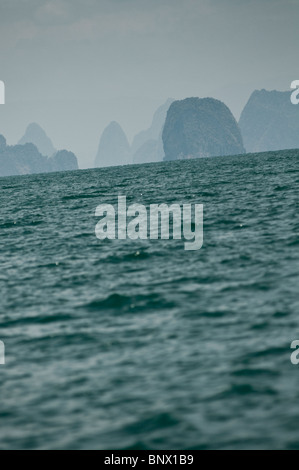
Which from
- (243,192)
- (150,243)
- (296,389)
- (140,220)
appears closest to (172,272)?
(150,243)

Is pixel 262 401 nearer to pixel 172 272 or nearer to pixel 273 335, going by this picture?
pixel 273 335

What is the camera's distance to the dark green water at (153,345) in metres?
11.3

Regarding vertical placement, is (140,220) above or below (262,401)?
above

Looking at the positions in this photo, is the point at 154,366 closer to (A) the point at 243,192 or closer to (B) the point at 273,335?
(B) the point at 273,335

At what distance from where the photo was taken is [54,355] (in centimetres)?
1535

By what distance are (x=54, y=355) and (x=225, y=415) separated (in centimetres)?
565

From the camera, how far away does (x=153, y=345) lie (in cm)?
1543

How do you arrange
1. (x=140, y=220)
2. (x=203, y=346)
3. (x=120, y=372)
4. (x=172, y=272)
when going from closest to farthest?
(x=120, y=372) < (x=203, y=346) < (x=172, y=272) < (x=140, y=220)

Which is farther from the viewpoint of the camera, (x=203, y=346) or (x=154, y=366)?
(x=203, y=346)

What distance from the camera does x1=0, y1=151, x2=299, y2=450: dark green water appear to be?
11289mm

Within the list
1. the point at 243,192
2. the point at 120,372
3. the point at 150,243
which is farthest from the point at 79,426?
the point at 243,192

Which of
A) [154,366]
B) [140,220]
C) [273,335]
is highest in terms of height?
[140,220]

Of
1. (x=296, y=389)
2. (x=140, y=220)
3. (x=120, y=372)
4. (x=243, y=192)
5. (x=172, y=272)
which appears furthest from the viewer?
(x=243, y=192)

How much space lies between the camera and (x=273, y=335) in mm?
15414
